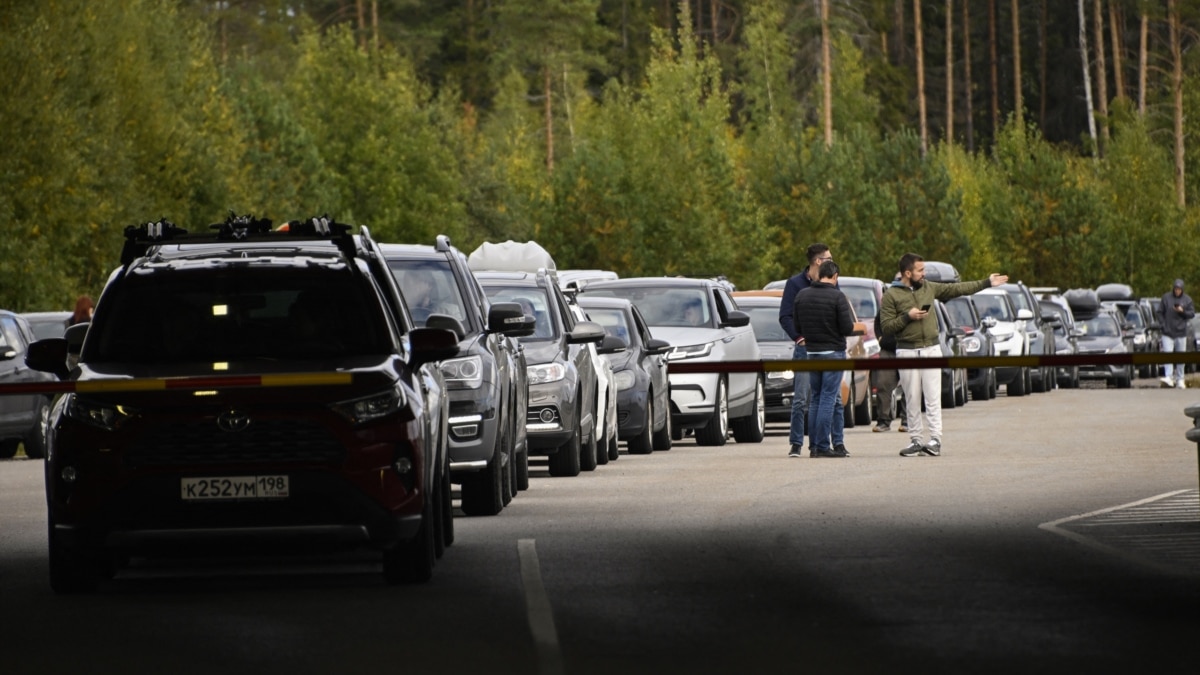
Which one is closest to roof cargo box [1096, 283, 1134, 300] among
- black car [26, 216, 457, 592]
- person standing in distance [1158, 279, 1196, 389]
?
person standing in distance [1158, 279, 1196, 389]

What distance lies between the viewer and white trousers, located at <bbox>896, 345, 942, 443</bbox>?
81.3ft

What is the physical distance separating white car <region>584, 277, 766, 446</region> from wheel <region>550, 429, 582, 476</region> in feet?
19.2

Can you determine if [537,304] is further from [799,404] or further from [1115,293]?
[1115,293]

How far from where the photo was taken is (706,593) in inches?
486

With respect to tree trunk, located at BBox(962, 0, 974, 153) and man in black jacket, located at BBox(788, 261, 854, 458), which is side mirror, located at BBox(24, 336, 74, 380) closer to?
man in black jacket, located at BBox(788, 261, 854, 458)

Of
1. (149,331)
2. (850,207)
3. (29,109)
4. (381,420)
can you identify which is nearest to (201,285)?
(149,331)

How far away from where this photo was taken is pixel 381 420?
1262 cm

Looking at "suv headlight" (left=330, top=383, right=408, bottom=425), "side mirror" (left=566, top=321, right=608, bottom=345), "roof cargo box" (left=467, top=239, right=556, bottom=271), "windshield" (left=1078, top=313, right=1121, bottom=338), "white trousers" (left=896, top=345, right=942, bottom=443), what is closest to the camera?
"suv headlight" (left=330, top=383, right=408, bottom=425)

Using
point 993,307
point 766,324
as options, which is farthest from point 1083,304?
point 766,324

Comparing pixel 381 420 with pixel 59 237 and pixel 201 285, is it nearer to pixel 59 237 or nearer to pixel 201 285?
pixel 201 285

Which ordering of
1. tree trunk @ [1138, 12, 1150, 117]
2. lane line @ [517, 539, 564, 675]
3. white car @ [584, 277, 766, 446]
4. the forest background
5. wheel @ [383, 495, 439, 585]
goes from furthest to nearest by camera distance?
tree trunk @ [1138, 12, 1150, 117], the forest background, white car @ [584, 277, 766, 446], wheel @ [383, 495, 439, 585], lane line @ [517, 539, 564, 675]

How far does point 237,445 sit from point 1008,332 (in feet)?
112

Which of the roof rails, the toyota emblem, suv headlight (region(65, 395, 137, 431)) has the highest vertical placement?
the roof rails

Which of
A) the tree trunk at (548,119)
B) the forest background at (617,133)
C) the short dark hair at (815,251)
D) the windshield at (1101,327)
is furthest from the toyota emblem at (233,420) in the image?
the tree trunk at (548,119)
